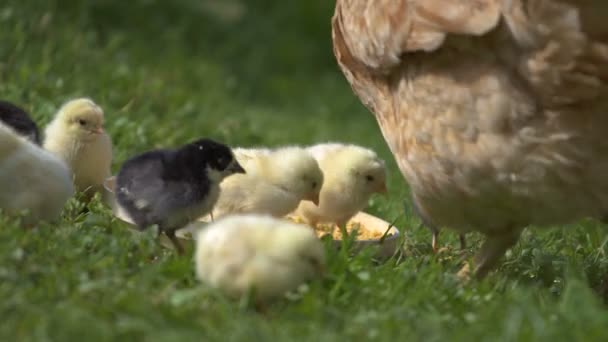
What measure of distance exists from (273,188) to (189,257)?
2.48 ft

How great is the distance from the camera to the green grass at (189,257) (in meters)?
3.03

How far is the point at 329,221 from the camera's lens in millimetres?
4738

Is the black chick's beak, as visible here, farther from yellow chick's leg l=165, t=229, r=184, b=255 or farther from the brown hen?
the brown hen

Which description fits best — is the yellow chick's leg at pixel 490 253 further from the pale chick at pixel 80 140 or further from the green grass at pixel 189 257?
the pale chick at pixel 80 140

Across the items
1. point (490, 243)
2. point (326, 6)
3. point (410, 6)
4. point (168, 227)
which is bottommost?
point (490, 243)

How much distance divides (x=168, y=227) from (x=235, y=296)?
74cm

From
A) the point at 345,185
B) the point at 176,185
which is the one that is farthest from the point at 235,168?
the point at 345,185

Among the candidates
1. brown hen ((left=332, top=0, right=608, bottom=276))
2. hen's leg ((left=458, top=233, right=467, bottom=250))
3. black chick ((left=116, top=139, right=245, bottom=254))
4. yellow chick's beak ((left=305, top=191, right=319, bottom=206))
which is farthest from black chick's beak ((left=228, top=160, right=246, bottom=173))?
hen's leg ((left=458, top=233, right=467, bottom=250))

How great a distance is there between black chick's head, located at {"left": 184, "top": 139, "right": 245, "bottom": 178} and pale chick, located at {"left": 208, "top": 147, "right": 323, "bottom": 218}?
0.29 m

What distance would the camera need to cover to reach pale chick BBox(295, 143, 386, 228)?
462cm

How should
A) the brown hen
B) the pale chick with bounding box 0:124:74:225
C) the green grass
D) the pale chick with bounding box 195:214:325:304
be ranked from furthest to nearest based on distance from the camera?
the pale chick with bounding box 0:124:74:225, the brown hen, the pale chick with bounding box 195:214:325:304, the green grass

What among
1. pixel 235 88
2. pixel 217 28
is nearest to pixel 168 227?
pixel 235 88

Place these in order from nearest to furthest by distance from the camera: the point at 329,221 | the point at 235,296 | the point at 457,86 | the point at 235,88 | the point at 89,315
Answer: the point at 89,315
the point at 235,296
the point at 457,86
the point at 329,221
the point at 235,88

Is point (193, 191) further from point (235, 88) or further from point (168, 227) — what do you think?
point (235, 88)
